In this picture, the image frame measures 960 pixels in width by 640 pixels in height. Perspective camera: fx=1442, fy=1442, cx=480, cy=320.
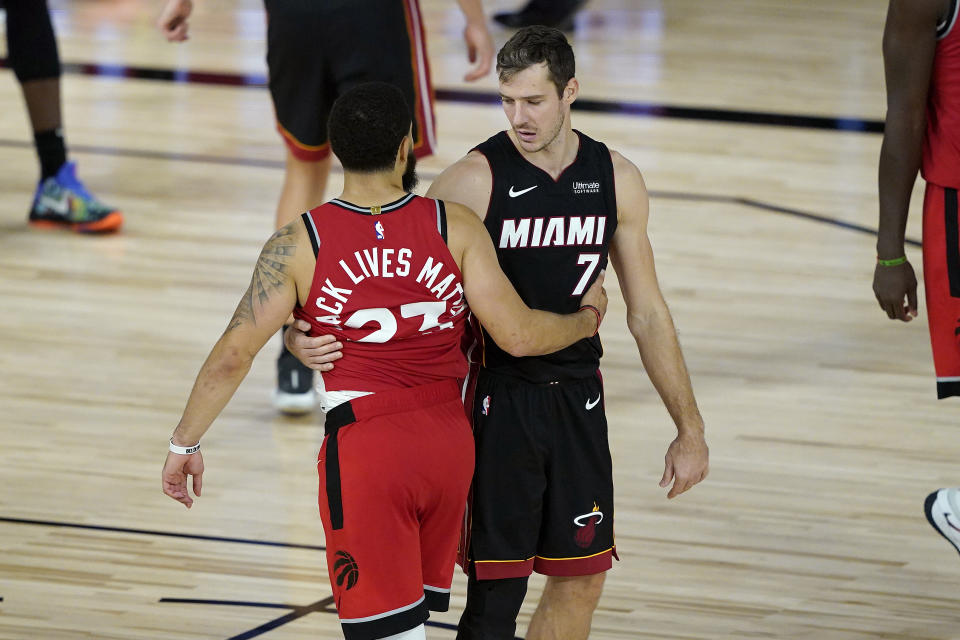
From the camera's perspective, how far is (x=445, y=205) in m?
2.33

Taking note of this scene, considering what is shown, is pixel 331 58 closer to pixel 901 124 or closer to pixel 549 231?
pixel 549 231

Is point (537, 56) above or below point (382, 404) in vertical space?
above

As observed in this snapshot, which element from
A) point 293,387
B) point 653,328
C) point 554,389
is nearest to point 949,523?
point 653,328

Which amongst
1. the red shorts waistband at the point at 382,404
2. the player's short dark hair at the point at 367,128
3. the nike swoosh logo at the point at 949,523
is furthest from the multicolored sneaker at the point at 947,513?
the player's short dark hair at the point at 367,128

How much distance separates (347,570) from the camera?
233 centimetres

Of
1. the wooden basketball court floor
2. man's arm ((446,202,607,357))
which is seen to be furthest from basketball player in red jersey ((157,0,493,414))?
man's arm ((446,202,607,357))

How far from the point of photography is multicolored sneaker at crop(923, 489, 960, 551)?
2.90 m

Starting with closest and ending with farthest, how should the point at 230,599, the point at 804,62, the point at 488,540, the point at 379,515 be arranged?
the point at 379,515, the point at 488,540, the point at 230,599, the point at 804,62

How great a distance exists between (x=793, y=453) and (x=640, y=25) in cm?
634

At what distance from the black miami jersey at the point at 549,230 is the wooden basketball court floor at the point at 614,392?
0.76 metres

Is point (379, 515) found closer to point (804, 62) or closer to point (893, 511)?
point (893, 511)

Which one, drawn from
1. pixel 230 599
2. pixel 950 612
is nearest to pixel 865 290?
pixel 950 612

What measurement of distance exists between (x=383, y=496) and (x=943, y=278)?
46.7 inches

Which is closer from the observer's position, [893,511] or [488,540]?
[488,540]
